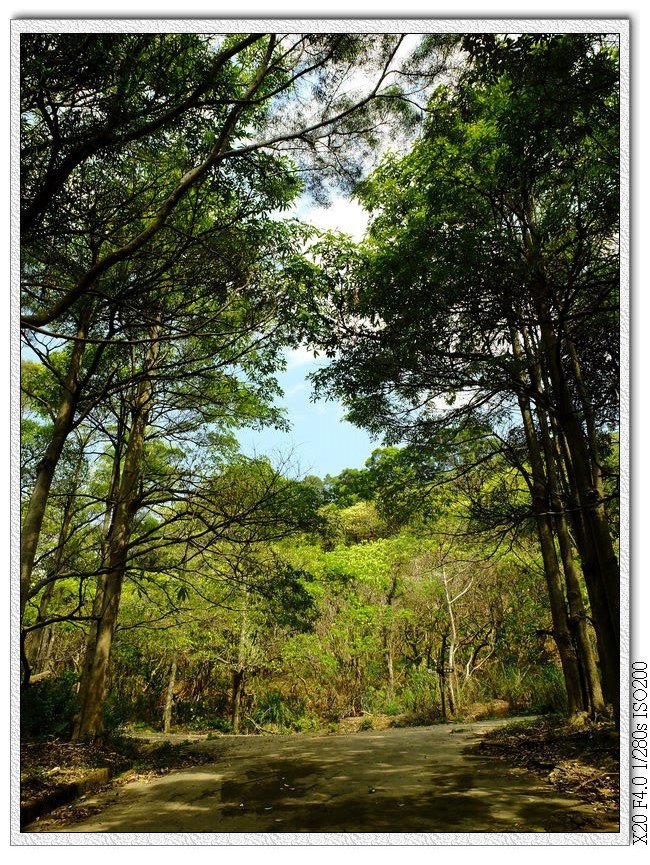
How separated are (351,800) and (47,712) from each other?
165 inches

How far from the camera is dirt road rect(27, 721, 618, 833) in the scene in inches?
89.7

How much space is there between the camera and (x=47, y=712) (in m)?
5.41

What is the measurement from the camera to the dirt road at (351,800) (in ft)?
7.48

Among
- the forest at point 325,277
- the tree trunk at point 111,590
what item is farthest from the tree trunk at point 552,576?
the tree trunk at point 111,590

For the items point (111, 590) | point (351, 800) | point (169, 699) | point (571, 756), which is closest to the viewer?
point (351, 800)

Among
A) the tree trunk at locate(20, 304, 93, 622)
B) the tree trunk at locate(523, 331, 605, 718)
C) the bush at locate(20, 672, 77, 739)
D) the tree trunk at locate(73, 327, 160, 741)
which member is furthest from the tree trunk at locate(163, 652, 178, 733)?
the tree trunk at locate(523, 331, 605, 718)

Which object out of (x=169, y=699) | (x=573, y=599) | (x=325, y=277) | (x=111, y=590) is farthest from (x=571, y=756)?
(x=169, y=699)

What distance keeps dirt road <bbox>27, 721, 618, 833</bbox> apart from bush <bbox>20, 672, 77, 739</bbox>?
5.22ft

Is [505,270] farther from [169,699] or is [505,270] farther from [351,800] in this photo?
[169,699]

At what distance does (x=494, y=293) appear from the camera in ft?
12.3

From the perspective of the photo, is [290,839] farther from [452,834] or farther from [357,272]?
[357,272]

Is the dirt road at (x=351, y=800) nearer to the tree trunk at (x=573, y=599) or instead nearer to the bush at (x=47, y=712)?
the tree trunk at (x=573, y=599)

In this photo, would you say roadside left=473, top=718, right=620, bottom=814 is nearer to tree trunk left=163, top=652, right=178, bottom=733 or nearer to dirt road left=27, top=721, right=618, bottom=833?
dirt road left=27, top=721, right=618, bottom=833

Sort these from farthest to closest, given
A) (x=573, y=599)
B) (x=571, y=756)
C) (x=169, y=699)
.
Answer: (x=169, y=699)
(x=573, y=599)
(x=571, y=756)
